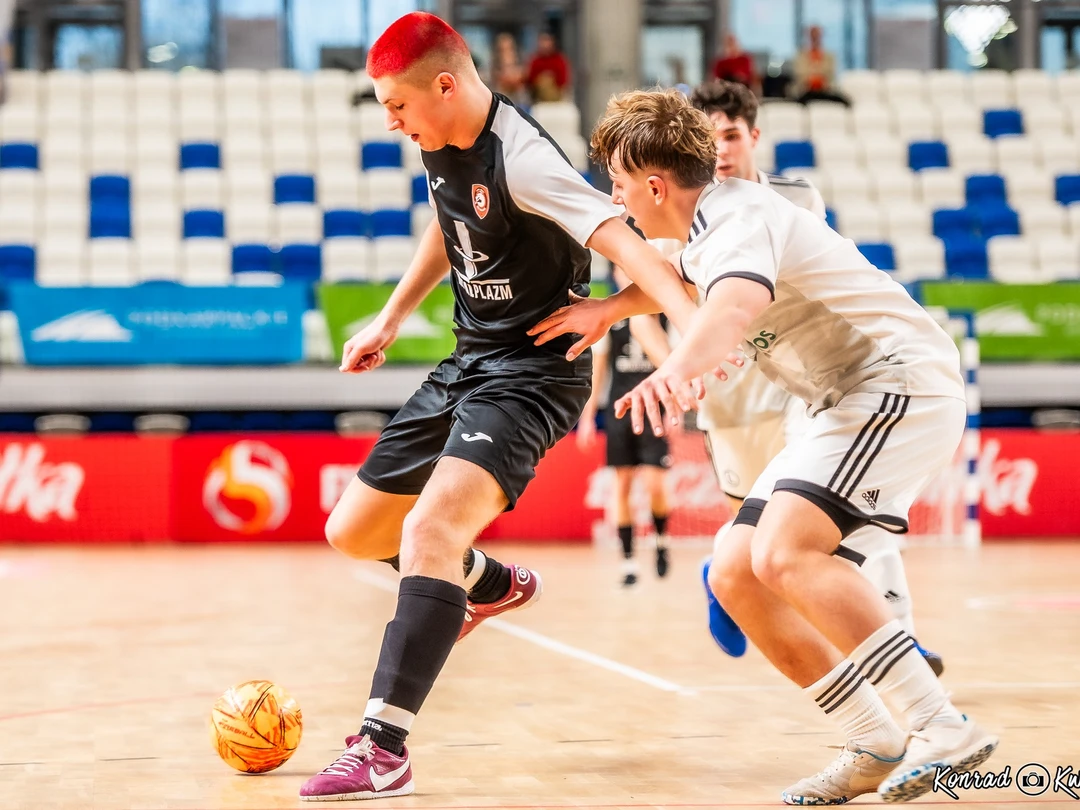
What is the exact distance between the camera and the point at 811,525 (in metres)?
3.11

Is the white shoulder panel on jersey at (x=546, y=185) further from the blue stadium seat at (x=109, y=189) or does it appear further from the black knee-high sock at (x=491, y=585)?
the blue stadium seat at (x=109, y=189)

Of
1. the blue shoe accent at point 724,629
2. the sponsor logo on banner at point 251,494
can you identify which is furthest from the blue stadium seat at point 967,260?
the blue shoe accent at point 724,629

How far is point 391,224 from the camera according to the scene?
47.3ft

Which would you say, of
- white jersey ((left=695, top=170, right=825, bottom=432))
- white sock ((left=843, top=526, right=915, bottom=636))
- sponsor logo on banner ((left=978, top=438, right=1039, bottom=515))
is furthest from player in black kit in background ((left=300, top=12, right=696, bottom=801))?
sponsor logo on banner ((left=978, top=438, right=1039, bottom=515))

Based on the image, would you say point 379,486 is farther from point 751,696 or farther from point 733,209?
point 751,696

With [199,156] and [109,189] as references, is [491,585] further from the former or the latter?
[199,156]

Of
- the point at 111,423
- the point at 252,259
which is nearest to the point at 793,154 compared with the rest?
the point at 252,259

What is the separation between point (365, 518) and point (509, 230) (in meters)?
0.89

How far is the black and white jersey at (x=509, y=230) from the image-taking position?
3.49 m

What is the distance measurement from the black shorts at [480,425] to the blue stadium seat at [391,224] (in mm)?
10611

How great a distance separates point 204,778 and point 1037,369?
10785 millimetres

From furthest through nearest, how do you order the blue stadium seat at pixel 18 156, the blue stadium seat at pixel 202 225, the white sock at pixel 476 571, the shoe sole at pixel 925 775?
the blue stadium seat at pixel 18 156 → the blue stadium seat at pixel 202 225 → the white sock at pixel 476 571 → the shoe sole at pixel 925 775

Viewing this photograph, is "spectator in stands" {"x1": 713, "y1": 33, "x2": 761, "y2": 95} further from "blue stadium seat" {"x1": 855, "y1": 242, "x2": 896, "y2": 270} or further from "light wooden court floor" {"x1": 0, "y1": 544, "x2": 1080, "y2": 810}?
"light wooden court floor" {"x1": 0, "y1": 544, "x2": 1080, "y2": 810}

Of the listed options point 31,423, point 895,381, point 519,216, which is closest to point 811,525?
point 895,381
